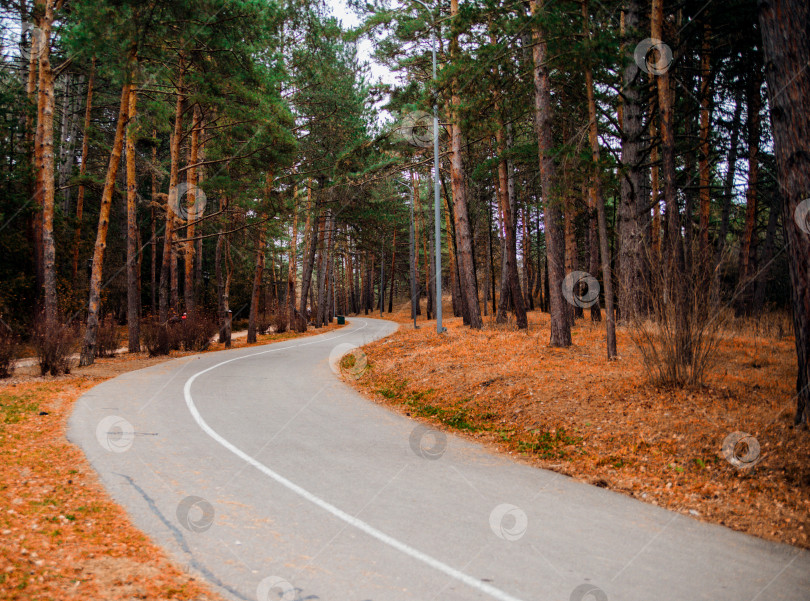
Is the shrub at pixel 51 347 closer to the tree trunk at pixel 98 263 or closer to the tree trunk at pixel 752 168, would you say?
the tree trunk at pixel 98 263

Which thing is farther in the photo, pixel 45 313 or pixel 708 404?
pixel 45 313

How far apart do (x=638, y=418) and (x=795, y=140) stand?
4.07 metres

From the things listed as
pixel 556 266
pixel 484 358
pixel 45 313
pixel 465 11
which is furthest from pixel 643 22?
pixel 45 313

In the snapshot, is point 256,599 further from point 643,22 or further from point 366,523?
point 643,22

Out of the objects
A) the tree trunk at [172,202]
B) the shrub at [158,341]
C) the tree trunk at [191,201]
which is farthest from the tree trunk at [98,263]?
the tree trunk at [191,201]

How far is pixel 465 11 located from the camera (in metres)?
11.6

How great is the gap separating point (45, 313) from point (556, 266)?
1469 centimetres

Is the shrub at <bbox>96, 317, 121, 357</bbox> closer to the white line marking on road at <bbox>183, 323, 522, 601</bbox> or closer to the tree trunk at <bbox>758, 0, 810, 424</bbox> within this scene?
the white line marking on road at <bbox>183, 323, 522, 601</bbox>

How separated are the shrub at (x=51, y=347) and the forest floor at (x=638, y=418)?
7.96 meters

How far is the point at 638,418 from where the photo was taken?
7.30 meters

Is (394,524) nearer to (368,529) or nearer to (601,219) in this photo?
(368,529)

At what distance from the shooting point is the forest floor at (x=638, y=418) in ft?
17.8

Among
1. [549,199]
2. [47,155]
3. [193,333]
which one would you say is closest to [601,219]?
[549,199]

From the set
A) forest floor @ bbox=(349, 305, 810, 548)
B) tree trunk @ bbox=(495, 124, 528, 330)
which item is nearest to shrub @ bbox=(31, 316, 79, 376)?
forest floor @ bbox=(349, 305, 810, 548)
